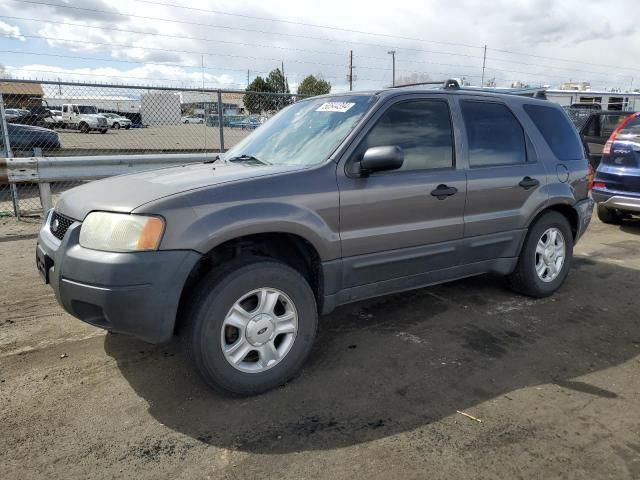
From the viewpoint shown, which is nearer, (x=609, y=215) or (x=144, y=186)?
(x=144, y=186)

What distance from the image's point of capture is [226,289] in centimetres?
278

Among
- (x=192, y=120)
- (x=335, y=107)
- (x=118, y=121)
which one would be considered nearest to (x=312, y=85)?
(x=118, y=121)

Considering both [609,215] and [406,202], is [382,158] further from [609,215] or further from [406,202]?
[609,215]

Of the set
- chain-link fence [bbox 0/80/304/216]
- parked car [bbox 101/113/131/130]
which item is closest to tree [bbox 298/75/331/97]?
parked car [bbox 101/113/131/130]

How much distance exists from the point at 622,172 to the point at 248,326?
22.0ft

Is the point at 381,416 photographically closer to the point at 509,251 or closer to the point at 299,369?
the point at 299,369

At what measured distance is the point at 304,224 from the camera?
120 inches

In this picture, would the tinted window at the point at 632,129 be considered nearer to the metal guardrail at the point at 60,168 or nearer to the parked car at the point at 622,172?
the parked car at the point at 622,172

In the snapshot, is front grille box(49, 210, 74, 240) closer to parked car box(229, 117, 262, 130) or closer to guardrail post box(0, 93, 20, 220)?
guardrail post box(0, 93, 20, 220)

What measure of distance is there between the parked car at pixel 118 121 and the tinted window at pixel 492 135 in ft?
41.5

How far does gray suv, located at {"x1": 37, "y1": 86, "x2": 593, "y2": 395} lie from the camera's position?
2.66 meters

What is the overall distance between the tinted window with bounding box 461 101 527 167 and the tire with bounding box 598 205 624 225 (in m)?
4.81

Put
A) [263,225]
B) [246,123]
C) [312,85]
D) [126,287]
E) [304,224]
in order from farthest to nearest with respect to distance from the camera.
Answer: [312,85], [246,123], [304,224], [263,225], [126,287]

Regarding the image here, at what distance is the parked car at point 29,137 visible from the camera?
9502 mm
